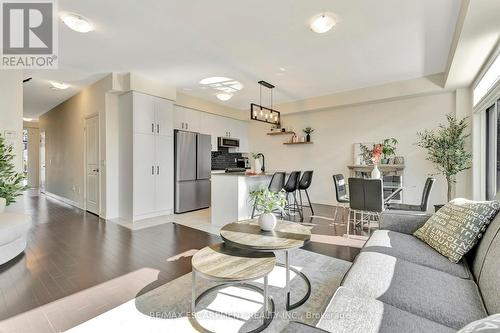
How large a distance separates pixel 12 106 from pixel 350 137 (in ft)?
21.7

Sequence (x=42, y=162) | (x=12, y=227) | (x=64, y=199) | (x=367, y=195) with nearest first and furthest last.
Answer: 1. (x=12, y=227)
2. (x=367, y=195)
3. (x=64, y=199)
4. (x=42, y=162)

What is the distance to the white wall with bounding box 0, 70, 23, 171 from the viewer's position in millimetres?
3633

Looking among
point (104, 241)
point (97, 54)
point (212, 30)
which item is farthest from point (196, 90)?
point (104, 241)

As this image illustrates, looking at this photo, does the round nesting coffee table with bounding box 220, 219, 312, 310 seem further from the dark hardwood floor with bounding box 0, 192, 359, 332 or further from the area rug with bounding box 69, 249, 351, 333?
the dark hardwood floor with bounding box 0, 192, 359, 332

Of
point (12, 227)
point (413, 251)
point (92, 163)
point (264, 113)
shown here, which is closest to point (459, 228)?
point (413, 251)

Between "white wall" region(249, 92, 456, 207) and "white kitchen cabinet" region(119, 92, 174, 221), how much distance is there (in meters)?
3.31

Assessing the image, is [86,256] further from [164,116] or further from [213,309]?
[164,116]

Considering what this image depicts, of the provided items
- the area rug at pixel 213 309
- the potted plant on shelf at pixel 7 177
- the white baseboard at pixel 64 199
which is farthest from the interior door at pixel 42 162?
the area rug at pixel 213 309

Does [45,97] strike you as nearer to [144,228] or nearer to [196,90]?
[196,90]

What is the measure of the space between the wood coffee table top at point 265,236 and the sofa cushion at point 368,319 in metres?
0.71

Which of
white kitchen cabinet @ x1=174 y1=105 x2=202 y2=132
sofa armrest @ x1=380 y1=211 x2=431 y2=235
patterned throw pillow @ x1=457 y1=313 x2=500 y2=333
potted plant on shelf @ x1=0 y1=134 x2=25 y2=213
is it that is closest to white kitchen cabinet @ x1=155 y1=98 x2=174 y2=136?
white kitchen cabinet @ x1=174 y1=105 x2=202 y2=132

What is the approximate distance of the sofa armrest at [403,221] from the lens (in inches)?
89.6

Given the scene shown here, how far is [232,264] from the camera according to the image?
1.67 m

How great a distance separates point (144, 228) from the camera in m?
4.09
